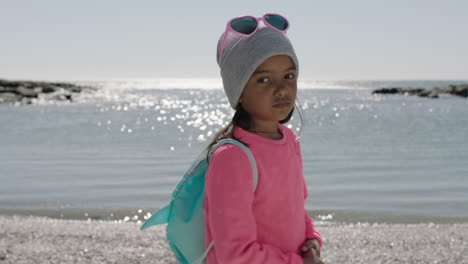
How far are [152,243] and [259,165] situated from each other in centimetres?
548

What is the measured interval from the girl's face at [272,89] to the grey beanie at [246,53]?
0.13 feet

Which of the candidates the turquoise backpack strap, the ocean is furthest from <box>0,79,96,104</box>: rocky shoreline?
the turquoise backpack strap

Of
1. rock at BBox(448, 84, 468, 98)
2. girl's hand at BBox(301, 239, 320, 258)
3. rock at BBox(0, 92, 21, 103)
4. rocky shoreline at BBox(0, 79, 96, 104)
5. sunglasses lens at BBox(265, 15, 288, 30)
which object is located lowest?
rock at BBox(448, 84, 468, 98)

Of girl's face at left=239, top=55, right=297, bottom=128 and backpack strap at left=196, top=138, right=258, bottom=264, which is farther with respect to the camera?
girl's face at left=239, top=55, right=297, bottom=128

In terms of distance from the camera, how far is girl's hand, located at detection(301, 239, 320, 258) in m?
2.28

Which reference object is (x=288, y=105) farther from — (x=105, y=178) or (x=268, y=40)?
(x=105, y=178)

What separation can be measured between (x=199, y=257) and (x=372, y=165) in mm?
14299

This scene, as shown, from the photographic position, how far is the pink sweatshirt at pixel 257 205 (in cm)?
207

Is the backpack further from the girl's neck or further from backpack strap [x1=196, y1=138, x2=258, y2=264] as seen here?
the girl's neck

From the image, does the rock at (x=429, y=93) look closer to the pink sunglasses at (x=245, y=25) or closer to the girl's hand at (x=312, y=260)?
the pink sunglasses at (x=245, y=25)

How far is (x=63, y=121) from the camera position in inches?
1430

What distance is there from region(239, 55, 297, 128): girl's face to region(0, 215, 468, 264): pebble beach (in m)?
4.50

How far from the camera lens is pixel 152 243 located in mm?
7391

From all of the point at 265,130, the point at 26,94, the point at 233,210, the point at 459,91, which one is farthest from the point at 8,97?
the point at 233,210
